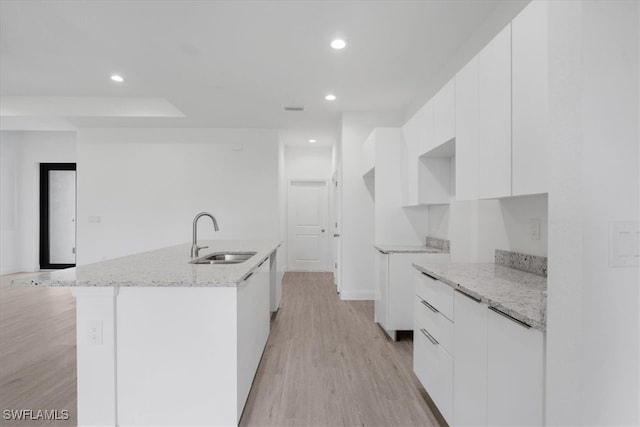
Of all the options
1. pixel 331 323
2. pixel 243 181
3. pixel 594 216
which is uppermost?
pixel 243 181

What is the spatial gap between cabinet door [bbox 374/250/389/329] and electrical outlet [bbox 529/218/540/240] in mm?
1383

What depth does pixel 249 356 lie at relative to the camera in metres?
1.96

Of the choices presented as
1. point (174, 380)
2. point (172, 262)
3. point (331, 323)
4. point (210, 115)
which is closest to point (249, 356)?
point (174, 380)

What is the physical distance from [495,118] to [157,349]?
79.3 inches

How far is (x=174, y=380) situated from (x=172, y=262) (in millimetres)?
739

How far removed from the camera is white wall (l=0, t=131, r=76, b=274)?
20.8 ft

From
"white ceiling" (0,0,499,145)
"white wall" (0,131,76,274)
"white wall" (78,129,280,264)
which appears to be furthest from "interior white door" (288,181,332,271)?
"white wall" (0,131,76,274)

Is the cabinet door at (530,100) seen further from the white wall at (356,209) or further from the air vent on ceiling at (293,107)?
the air vent on ceiling at (293,107)

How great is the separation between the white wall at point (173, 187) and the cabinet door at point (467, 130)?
13.2 ft

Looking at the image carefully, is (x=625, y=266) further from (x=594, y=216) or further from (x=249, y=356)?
(x=249, y=356)

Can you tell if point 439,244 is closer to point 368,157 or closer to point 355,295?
point 368,157

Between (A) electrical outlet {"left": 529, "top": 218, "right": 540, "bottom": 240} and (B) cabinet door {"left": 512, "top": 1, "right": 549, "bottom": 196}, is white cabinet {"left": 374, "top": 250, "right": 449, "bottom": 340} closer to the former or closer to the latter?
(A) electrical outlet {"left": 529, "top": 218, "right": 540, "bottom": 240}

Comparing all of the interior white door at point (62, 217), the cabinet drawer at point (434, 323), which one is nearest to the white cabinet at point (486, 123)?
the cabinet drawer at point (434, 323)

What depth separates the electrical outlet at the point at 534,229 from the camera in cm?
179
